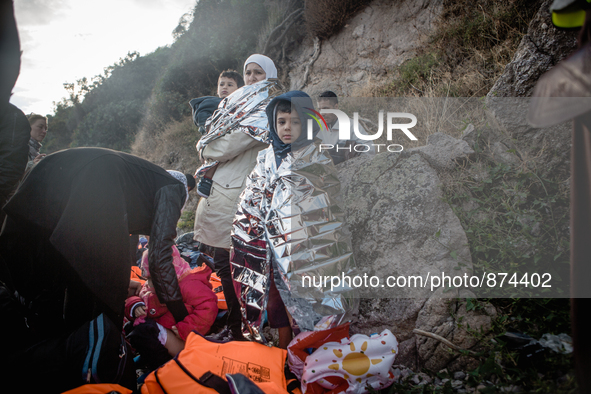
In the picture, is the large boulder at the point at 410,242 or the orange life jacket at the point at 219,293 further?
the orange life jacket at the point at 219,293

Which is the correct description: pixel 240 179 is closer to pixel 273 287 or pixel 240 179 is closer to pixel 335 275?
pixel 273 287

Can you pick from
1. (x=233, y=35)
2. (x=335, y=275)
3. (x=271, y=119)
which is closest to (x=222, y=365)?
(x=335, y=275)

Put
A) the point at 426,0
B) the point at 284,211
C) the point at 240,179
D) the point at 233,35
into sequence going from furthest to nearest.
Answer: the point at 233,35 → the point at 426,0 → the point at 240,179 → the point at 284,211

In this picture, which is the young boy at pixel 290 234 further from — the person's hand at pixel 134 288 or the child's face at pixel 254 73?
the person's hand at pixel 134 288

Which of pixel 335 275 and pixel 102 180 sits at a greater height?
pixel 102 180

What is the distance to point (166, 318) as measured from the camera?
2.32 m

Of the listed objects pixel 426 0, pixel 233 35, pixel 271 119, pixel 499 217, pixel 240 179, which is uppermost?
pixel 233 35

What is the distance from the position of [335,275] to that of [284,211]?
48cm

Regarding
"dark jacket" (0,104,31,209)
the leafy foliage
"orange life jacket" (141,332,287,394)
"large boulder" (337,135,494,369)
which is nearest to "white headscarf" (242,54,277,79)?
"large boulder" (337,135,494,369)

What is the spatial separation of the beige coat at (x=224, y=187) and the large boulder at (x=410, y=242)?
0.88m

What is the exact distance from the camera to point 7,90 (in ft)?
4.17

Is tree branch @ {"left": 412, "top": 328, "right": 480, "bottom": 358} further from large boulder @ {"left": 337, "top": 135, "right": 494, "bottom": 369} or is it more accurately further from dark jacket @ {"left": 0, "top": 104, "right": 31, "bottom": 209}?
dark jacket @ {"left": 0, "top": 104, "right": 31, "bottom": 209}

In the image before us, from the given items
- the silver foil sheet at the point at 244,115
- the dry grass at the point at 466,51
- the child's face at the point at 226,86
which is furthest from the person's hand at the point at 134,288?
the dry grass at the point at 466,51

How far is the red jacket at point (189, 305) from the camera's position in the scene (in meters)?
2.29
